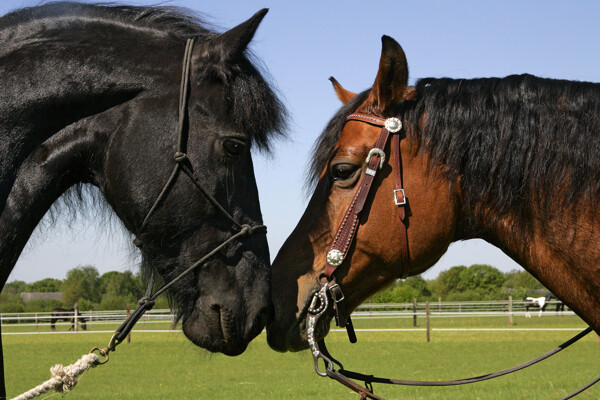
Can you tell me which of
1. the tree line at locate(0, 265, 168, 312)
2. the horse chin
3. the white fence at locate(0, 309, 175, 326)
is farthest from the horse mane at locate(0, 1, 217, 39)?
the tree line at locate(0, 265, 168, 312)

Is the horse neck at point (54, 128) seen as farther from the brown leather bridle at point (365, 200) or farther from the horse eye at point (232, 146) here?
the brown leather bridle at point (365, 200)

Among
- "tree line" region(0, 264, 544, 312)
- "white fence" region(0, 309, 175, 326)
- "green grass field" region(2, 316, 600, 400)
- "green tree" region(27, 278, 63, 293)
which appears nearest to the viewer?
"green grass field" region(2, 316, 600, 400)

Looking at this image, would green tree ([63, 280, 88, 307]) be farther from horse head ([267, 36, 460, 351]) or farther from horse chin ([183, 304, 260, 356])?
horse chin ([183, 304, 260, 356])

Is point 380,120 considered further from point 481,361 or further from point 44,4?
point 481,361

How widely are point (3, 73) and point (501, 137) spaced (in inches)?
80.3

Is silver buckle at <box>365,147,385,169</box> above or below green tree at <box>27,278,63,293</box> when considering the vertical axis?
above

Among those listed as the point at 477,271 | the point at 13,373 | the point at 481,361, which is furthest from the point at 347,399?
the point at 477,271

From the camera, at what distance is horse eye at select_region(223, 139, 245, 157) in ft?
7.80

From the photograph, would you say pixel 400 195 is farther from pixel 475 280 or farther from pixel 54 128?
pixel 475 280

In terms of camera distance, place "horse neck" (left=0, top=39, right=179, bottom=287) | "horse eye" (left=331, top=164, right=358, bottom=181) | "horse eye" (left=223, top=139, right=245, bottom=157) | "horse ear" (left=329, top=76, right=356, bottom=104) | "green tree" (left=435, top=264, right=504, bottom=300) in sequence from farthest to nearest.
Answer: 1. "green tree" (left=435, top=264, right=504, bottom=300)
2. "horse ear" (left=329, top=76, right=356, bottom=104)
3. "horse eye" (left=331, top=164, right=358, bottom=181)
4. "horse eye" (left=223, top=139, right=245, bottom=157)
5. "horse neck" (left=0, top=39, right=179, bottom=287)

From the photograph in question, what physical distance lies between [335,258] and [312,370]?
1205 centimetres

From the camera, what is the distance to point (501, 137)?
2.59m

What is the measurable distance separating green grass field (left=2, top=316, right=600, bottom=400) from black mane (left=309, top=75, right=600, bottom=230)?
3612mm

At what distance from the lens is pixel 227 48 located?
2.44 meters
